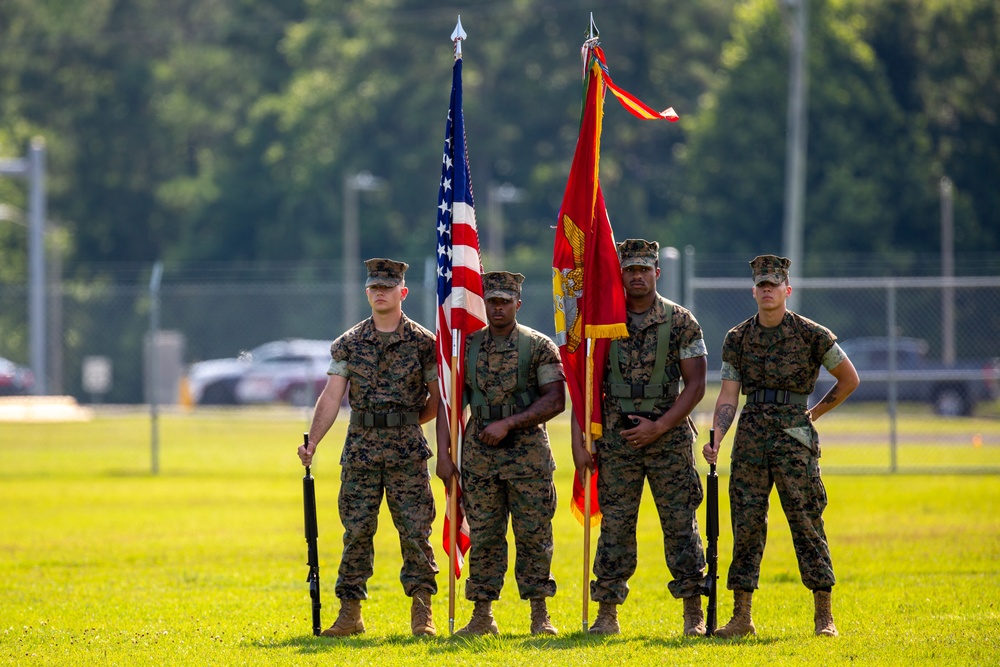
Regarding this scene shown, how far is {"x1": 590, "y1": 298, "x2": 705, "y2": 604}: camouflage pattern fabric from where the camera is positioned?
29.1 feet

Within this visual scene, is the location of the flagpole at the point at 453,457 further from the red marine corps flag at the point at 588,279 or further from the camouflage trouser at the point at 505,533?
the red marine corps flag at the point at 588,279

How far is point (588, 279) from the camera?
9.12 meters

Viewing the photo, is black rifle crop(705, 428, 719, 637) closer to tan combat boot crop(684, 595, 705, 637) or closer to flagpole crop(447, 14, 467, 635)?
tan combat boot crop(684, 595, 705, 637)

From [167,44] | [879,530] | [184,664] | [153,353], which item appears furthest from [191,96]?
[184,664]

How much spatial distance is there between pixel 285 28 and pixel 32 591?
5519 cm

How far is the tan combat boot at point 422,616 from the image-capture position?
9023 mm

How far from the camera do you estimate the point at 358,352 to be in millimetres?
9125

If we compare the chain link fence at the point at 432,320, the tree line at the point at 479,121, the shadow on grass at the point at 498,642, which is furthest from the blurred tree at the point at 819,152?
the shadow on grass at the point at 498,642

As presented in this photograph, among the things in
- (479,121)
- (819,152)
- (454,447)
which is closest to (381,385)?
(454,447)

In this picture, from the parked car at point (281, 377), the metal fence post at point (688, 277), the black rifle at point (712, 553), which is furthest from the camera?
the parked car at point (281, 377)

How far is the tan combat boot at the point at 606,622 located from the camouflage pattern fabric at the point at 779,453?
2.33ft

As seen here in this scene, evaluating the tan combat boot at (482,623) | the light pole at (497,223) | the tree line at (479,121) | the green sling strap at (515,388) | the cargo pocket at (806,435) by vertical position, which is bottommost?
the tan combat boot at (482,623)

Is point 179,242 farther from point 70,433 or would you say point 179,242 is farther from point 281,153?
point 70,433

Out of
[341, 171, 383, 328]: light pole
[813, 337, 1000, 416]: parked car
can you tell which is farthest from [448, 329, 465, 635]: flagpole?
[341, 171, 383, 328]: light pole
